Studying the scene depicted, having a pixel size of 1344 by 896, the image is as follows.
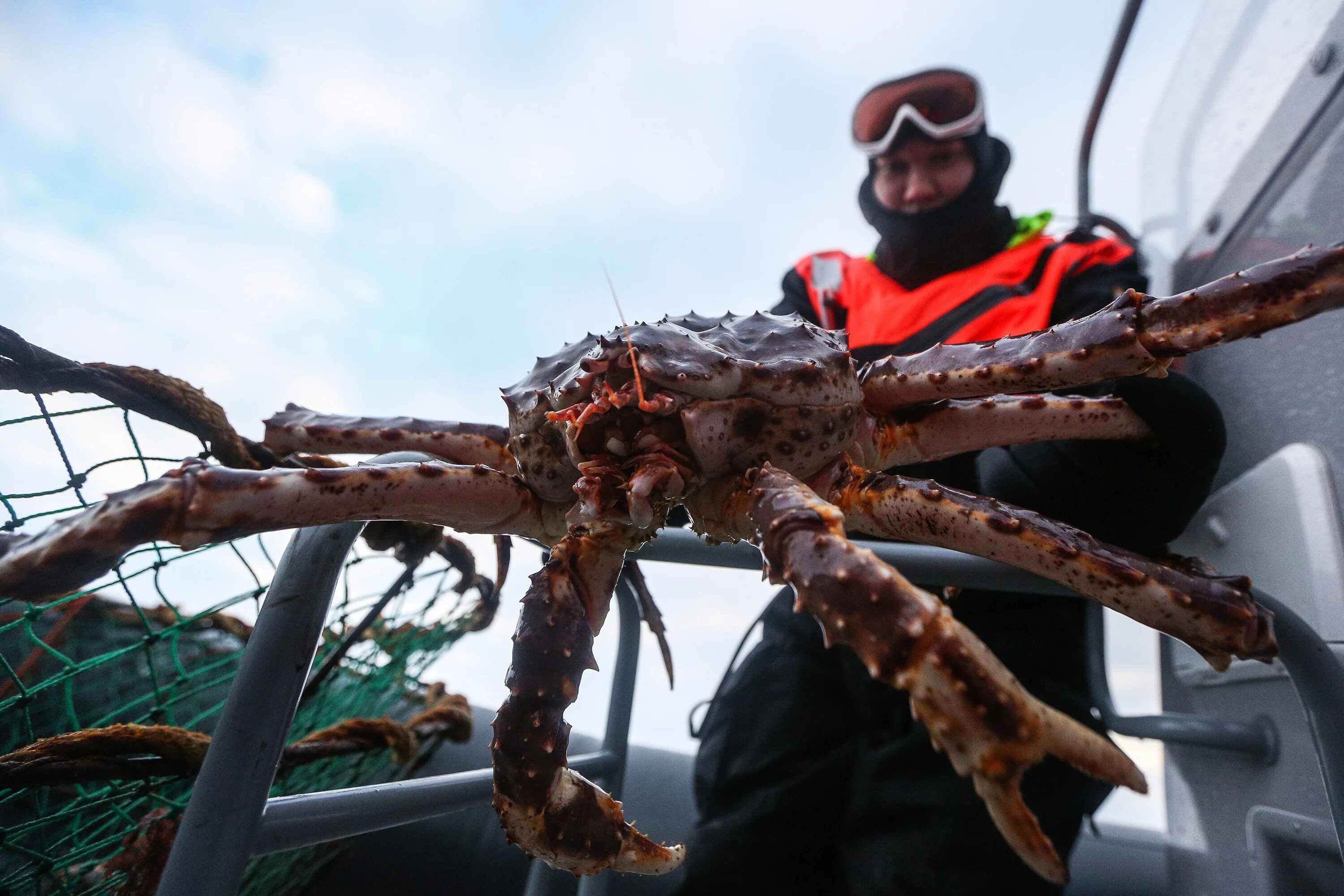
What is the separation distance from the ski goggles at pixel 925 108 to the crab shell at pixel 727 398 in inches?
63.9

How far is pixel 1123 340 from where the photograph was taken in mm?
857

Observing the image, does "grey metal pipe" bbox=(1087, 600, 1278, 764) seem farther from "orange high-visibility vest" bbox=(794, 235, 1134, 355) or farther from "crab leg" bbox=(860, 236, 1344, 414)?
"crab leg" bbox=(860, 236, 1344, 414)

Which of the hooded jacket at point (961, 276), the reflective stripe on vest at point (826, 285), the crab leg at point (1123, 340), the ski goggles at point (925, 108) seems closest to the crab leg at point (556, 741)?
the crab leg at point (1123, 340)

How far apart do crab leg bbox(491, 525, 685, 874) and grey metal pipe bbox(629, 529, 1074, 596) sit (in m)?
0.29

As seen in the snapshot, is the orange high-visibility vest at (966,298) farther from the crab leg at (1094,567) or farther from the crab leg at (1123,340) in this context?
the crab leg at (1094,567)

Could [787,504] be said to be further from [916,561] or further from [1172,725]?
[1172,725]

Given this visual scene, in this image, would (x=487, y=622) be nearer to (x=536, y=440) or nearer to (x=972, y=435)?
(x=536, y=440)

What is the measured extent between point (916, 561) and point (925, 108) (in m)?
1.78

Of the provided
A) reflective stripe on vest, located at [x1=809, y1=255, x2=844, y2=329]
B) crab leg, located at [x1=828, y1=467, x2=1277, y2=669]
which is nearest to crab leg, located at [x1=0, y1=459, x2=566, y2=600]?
crab leg, located at [x1=828, y1=467, x2=1277, y2=669]

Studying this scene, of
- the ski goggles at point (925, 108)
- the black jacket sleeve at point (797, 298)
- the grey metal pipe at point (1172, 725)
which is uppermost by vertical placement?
the ski goggles at point (925, 108)

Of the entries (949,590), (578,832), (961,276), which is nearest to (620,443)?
(578,832)

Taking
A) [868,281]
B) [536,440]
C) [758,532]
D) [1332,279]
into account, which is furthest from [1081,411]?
[868,281]

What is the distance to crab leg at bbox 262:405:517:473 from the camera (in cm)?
109

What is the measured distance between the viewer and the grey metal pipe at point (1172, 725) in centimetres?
137
